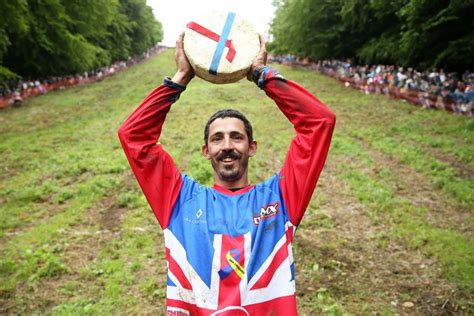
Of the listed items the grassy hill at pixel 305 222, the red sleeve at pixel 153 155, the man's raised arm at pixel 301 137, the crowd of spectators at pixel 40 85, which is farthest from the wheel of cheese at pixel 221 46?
the crowd of spectators at pixel 40 85

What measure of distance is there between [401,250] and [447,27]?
14.6m

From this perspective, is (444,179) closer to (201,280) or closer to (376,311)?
(376,311)

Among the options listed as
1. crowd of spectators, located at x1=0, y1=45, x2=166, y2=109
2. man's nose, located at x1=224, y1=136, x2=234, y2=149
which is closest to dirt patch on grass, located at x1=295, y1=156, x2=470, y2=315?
man's nose, located at x1=224, y1=136, x2=234, y2=149

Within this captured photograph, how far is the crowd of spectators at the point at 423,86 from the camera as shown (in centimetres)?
1497

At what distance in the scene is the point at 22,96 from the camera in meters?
24.2

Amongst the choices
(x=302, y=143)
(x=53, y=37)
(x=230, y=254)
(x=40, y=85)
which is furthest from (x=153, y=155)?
(x=40, y=85)

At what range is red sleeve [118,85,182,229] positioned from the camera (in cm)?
244

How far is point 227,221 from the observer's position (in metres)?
2.32

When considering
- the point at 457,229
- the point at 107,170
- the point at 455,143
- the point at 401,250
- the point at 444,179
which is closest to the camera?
the point at 401,250

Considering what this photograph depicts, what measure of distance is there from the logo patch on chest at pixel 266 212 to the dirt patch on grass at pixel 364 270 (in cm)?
274

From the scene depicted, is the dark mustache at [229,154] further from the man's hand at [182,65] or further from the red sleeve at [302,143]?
the man's hand at [182,65]

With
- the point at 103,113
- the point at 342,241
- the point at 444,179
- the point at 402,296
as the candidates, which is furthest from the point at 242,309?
the point at 103,113

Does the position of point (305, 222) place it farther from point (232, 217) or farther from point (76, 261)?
point (232, 217)

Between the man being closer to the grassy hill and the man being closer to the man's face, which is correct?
the man's face
